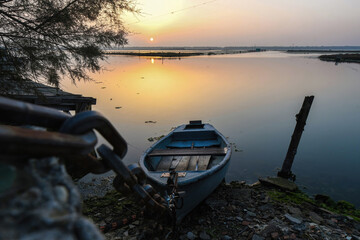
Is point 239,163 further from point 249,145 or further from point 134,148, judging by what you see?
point 134,148

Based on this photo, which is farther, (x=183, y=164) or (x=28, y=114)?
(x=183, y=164)

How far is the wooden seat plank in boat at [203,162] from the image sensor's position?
7680mm

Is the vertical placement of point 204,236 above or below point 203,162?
below

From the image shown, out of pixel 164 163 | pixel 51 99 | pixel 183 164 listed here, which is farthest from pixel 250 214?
pixel 51 99

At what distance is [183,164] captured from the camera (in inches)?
316

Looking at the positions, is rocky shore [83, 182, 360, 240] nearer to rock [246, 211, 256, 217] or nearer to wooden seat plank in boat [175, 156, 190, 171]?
rock [246, 211, 256, 217]

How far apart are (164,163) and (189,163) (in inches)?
33.4

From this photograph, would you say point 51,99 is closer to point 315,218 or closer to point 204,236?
point 204,236

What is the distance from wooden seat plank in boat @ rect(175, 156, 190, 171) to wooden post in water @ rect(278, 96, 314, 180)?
16.2 feet

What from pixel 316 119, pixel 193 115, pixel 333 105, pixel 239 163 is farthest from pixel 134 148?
pixel 333 105

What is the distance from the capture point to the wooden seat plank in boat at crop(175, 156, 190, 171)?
7760 millimetres

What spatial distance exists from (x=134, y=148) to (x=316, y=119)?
1498cm

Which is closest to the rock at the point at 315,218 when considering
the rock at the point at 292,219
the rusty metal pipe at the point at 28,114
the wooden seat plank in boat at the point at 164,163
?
the rock at the point at 292,219

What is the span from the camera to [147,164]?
7883 millimetres
